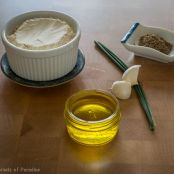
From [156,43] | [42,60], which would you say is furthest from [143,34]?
[42,60]

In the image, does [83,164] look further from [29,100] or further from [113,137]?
[29,100]

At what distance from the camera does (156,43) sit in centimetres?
89

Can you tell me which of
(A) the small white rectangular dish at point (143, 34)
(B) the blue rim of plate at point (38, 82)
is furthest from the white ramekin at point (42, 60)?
(A) the small white rectangular dish at point (143, 34)

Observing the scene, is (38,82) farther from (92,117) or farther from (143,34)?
(143,34)

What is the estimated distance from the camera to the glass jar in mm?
634

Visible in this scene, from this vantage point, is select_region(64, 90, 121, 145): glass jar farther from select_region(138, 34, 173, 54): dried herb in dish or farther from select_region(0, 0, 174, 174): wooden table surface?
select_region(138, 34, 173, 54): dried herb in dish

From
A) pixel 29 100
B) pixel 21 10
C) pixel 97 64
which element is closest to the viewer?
pixel 29 100

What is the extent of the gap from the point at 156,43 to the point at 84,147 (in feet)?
1.20

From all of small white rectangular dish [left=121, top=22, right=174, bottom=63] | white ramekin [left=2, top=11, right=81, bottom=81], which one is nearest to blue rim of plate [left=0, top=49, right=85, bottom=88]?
white ramekin [left=2, top=11, right=81, bottom=81]

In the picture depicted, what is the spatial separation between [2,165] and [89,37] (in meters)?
0.46

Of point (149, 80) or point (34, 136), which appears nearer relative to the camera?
point (34, 136)

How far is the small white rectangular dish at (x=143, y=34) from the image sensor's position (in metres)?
0.85

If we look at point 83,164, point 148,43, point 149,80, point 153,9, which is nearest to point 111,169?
point 83,164

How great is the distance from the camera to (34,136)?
2.22 ft
